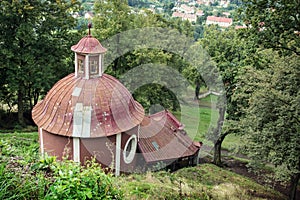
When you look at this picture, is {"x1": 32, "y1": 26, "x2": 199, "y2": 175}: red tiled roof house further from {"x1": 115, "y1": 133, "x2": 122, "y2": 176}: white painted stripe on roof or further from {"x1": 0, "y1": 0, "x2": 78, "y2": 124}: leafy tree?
{"x1": 0, "y1": 0, "x2": 78, "y2": 124}: leafy tree

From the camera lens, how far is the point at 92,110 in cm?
1452

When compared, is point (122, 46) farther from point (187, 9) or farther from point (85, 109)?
point (187, 9)

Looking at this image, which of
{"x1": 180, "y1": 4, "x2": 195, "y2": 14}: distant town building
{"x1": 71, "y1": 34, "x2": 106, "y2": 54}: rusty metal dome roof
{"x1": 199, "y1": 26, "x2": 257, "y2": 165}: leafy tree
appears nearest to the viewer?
{"x1": 71, "y1": 34, "x2": 106, "y2": 54}: rusty metal dome roof

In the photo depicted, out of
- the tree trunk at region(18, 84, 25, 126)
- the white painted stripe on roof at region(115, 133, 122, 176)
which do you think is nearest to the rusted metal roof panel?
the white painted stripe on roof at region(115, 133, 122, 176)

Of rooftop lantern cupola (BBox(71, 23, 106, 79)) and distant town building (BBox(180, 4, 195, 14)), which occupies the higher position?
distant town building (BBox(180, 4, 195, 14))

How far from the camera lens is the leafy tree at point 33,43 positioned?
20.1 metres

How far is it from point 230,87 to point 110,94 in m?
8.45

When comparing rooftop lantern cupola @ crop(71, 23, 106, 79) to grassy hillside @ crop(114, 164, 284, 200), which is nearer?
grassy hillside @ crop(114, 164, 284, 200)

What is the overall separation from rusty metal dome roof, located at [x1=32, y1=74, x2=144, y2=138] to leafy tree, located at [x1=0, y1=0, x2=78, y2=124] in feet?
21.2

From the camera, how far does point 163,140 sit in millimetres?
20031

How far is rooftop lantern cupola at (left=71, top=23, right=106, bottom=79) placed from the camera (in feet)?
49.5

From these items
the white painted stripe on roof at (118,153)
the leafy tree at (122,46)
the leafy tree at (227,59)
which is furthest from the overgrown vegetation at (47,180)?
the leafy tree at (122,46)

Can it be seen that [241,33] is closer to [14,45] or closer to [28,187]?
[28,187]

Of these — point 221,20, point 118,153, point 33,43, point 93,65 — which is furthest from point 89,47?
point 221,20
